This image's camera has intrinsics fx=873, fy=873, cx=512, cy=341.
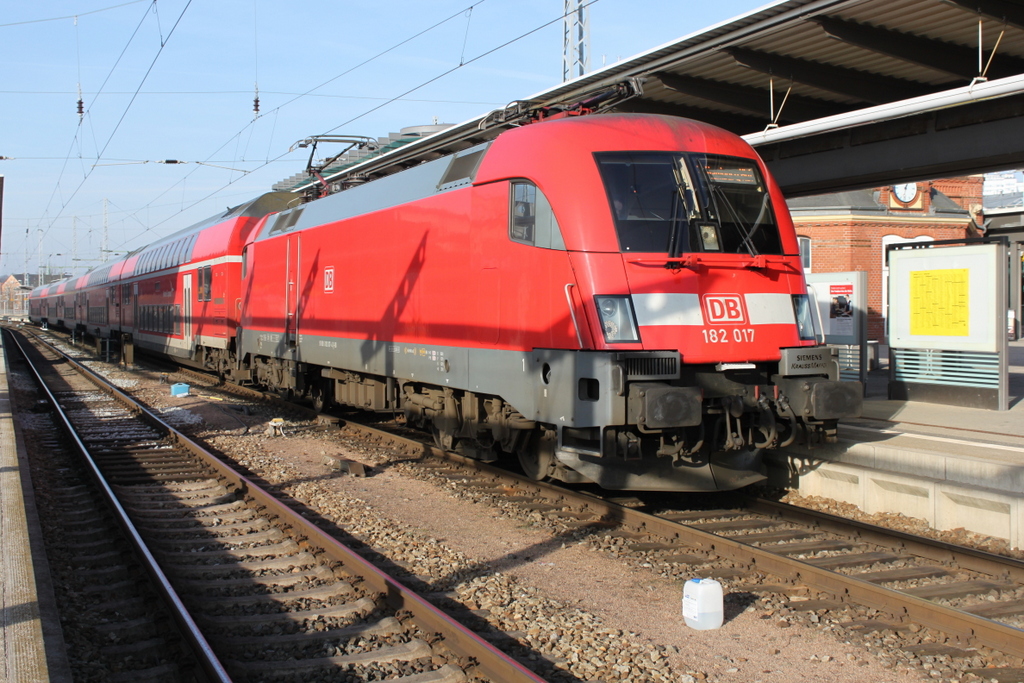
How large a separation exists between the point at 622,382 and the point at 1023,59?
25.8 feet

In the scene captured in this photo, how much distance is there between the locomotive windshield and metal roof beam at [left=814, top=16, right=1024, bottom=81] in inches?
110

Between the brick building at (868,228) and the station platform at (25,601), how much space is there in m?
24.4

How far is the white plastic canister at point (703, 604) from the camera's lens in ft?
17.0

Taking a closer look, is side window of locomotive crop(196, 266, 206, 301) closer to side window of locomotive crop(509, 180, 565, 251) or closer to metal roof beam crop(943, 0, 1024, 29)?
side window of locomotive crop(509, 180, 565, 251)

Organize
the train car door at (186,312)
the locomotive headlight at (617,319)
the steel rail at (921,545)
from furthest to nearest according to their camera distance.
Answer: the train car door at (186,312) → the locomotive headlight at (617,319) → the steel rail at (921,545)

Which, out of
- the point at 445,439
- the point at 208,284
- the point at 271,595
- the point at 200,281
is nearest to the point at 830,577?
the point at 271,595

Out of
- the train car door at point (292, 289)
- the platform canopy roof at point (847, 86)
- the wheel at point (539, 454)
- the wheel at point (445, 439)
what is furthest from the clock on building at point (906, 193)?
the wheel at point (539, 454)

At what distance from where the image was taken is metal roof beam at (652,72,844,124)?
1163 centimetres

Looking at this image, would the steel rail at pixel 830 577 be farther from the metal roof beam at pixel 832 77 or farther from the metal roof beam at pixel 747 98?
the metal roof beam at pixel 747 98

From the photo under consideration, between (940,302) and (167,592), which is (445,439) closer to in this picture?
(167,592)

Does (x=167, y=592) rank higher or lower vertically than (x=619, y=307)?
lower

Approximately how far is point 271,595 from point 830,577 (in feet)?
12.2

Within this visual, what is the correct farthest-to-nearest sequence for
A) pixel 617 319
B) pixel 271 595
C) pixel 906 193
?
pixel 906 193
pixel 617 319
pixel 271 595

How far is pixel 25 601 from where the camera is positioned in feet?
16.1
